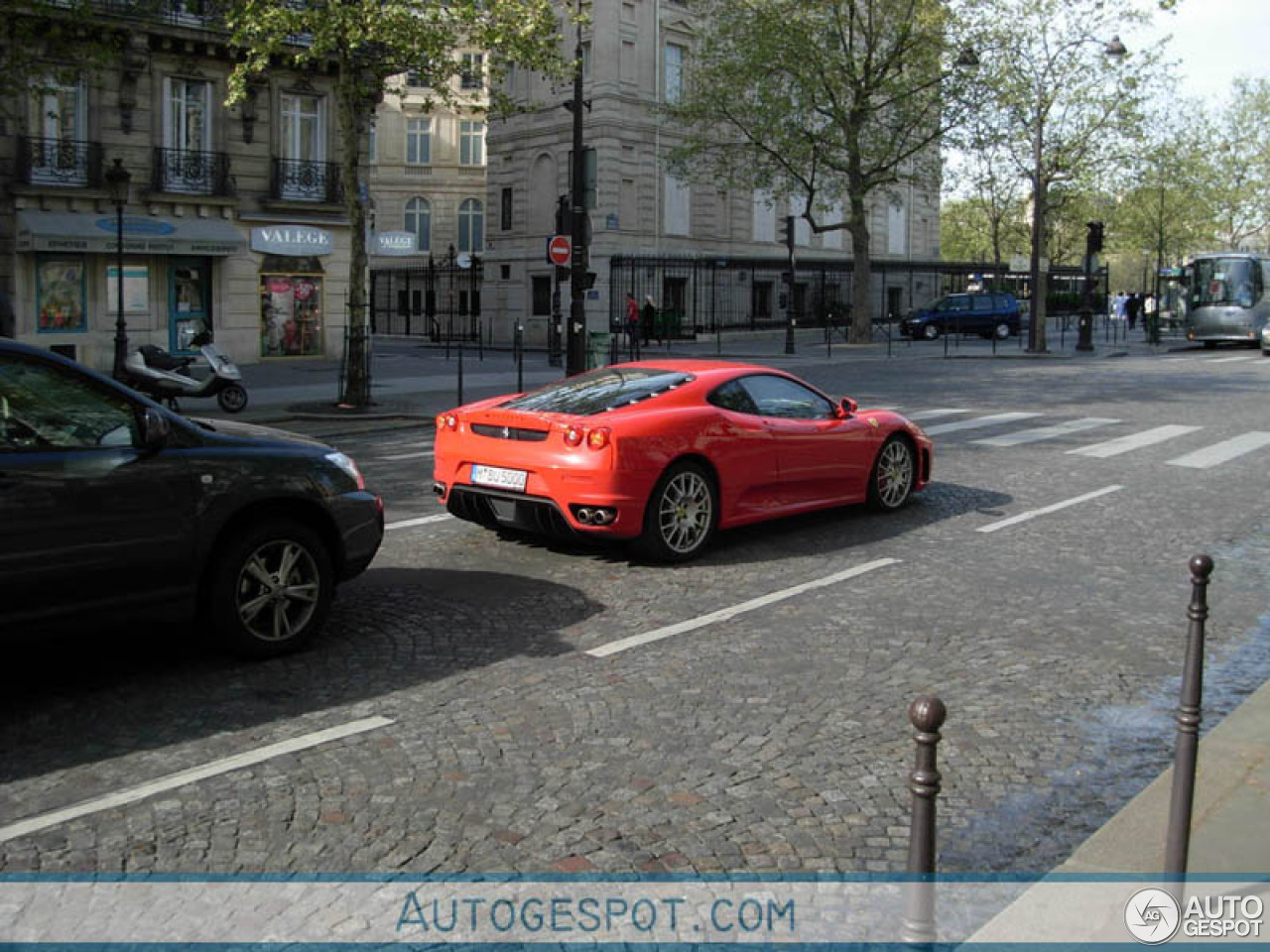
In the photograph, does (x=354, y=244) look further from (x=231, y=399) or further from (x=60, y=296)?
(x=60, y=296)

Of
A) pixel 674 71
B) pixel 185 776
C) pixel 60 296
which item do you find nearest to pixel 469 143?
pixel 674 71

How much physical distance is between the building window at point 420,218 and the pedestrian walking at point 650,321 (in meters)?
22.5

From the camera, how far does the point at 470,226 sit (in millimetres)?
63688

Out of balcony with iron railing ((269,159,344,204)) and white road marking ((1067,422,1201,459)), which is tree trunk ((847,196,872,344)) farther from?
white road marking ((1067,422,1201,459))

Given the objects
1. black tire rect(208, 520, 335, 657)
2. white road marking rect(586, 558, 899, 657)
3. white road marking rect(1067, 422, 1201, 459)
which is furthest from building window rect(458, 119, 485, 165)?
black tire rect(208, 520, 335, 657)

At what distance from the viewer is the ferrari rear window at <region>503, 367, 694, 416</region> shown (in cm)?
870

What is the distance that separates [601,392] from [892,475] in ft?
9.28

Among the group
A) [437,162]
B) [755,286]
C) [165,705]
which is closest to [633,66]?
[755,286]

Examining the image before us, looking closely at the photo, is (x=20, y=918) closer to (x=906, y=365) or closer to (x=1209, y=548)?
(x=1209, y=548)

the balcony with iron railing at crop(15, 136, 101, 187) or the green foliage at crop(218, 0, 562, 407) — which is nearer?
the green foliage at crop(218, 0, 562, 407)

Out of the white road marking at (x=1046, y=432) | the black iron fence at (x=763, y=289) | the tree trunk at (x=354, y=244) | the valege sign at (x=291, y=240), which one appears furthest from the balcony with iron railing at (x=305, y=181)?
the white road marking at (x=1046, y=432)

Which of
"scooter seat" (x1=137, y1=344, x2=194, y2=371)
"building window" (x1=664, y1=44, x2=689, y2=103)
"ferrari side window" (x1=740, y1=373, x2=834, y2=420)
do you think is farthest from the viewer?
"building window" (x1=664, y1=44, x2=689, y2=103)

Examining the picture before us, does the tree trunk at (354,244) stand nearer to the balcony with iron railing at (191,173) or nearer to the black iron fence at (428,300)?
the balcony with iron railing at (191,173)

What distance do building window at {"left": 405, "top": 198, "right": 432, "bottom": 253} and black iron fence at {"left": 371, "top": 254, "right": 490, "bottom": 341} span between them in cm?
518
